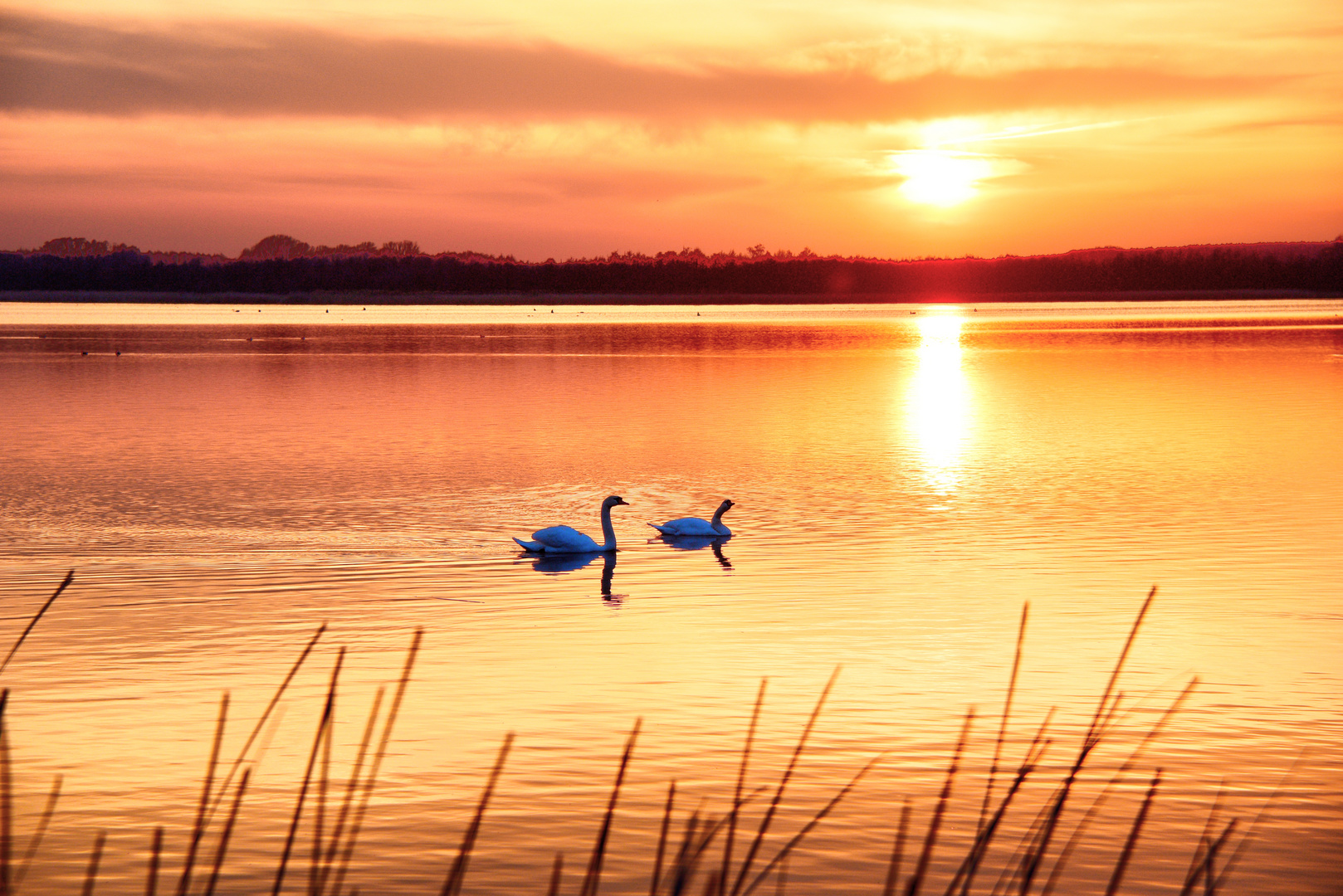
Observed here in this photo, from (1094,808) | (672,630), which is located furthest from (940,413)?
(1094,808)

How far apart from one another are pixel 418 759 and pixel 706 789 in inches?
85.0

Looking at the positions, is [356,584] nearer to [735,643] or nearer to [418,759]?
[735,643]

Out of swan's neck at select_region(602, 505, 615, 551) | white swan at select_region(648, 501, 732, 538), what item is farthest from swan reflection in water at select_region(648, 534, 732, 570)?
swan's neck at select_region(602, 505, 615, 551)

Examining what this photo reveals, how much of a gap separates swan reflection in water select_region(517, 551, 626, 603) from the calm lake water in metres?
0.10

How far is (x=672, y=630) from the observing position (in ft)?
47.2

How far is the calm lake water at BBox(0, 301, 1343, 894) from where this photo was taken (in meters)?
9.21

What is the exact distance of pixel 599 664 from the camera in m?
13.0

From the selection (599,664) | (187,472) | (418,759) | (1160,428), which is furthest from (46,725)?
(1160,428)

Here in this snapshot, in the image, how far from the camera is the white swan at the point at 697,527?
1947cm

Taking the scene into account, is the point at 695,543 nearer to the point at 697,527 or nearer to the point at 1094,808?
the point at 697,527

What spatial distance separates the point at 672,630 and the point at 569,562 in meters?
4.40

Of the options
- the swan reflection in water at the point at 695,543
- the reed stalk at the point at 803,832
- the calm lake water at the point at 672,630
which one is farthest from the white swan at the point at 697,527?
Result: the reed stalk at the point at 803,832

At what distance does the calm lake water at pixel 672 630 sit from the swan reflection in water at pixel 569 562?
0.10 meters

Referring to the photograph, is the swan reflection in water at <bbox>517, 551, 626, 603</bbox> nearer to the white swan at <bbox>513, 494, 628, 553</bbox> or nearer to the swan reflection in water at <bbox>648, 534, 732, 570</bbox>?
the white swan at <bbox>513, 494, 628, 553</bbox>
